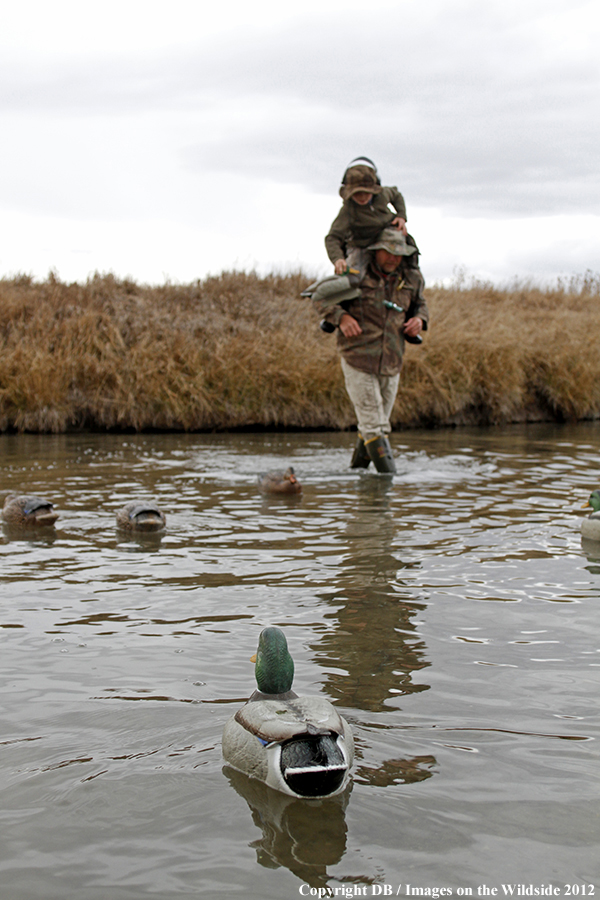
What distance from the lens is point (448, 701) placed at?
3.26 metres

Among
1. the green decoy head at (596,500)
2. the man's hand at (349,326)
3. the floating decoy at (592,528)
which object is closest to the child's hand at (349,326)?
the man's hand at (349,326)

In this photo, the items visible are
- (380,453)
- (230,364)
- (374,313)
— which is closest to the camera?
(374,313)

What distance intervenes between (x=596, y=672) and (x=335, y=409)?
12.4m

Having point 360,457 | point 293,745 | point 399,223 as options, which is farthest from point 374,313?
point 293,745

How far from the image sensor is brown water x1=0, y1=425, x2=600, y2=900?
7.52 ft

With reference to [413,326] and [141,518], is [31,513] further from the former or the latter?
[413,326]

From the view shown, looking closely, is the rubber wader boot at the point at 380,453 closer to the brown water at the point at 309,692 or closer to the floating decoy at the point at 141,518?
the brown water at the point at 309,692

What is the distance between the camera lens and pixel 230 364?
15.7 meters

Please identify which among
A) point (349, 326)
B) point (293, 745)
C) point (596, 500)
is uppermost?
point (349, 326)

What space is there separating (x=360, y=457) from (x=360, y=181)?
3130 mm

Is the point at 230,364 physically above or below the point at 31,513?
above

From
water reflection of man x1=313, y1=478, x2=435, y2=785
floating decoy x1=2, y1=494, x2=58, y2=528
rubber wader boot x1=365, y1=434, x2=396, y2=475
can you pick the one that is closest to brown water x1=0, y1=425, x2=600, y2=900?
water reflection of man x1=313, y1=478, x2=435, y2=785

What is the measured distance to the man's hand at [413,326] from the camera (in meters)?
8.79

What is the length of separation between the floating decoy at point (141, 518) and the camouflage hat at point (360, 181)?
3.80 m
